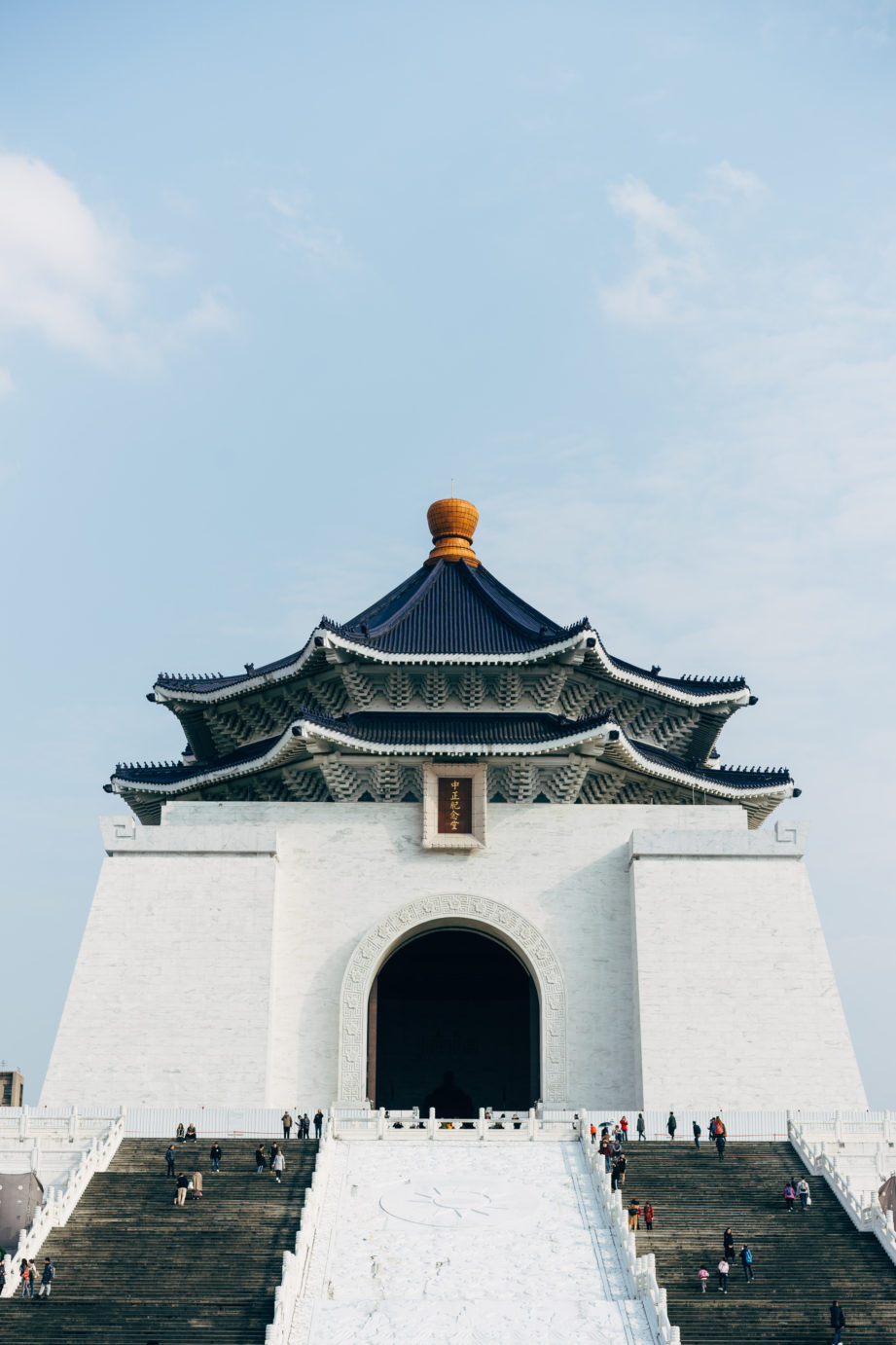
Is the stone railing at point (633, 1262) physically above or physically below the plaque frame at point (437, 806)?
below

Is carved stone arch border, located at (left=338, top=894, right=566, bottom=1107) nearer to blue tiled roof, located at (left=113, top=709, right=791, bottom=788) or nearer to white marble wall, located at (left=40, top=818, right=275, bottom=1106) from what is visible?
white marble wall, located at (left=40, top=818, right=275, bottom=1106)

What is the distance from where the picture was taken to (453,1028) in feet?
128

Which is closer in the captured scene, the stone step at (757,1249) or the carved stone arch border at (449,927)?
the stone step at (757,1249)

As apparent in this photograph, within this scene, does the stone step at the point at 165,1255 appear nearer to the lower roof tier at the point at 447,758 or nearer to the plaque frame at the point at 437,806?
the plaque frame at the point at 437,806

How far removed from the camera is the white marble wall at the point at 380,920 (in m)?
30.2

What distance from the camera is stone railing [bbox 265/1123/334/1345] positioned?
1916 centimetres

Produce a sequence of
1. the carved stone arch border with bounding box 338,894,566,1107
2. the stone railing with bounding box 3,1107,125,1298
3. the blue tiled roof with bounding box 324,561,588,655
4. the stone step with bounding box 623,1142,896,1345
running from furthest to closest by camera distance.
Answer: the blue tiled roof with bounding box 324,561,588,655
the carved stone arch border with bounding box 338,894,566,1107
the stone railing with bounding box 3,1107,125,1298
the stone step with bounding box 623,1142,896,1345

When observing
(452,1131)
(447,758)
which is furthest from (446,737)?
(452,1131)

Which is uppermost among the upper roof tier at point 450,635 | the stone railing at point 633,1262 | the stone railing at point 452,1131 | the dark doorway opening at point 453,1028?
the upper roof tier at point 450,635

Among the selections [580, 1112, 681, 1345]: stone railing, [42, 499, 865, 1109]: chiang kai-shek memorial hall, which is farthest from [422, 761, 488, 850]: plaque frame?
[580, 1112, 681, 1345]: stone railing

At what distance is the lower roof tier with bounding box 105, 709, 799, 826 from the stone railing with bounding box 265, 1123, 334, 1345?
31.8 ft

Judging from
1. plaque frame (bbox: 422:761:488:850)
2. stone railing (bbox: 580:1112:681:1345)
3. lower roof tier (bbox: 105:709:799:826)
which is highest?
lower roof tier (bbox: 105:709:799:826)

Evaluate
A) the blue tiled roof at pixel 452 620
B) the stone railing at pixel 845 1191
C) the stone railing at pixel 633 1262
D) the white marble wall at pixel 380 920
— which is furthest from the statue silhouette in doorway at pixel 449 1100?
the stone railing at pixel 633 1262

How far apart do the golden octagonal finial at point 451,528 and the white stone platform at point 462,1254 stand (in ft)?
61.8
